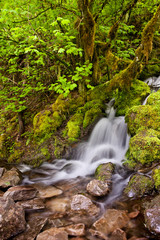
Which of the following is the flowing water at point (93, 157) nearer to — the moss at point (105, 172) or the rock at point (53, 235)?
the moss at point (105, 172)

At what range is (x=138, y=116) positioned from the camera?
16.2ft

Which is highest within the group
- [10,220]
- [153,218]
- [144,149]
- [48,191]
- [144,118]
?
[144,118]

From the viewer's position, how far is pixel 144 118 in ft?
15.9

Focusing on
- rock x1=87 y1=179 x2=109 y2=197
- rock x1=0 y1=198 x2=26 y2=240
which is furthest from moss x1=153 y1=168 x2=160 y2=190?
rock x1=0 y1=198 x2=26 y2=240

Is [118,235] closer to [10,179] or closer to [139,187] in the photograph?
[139,187]

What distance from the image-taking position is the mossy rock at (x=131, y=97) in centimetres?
637

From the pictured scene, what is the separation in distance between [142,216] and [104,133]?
11.2 ft

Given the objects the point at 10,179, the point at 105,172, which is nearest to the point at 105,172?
the point at 105,172

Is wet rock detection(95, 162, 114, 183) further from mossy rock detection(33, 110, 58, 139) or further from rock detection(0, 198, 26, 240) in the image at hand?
mossy rock detection(33, 110, 58, 139)

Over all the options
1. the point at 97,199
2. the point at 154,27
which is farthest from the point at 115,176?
the point at 154,27

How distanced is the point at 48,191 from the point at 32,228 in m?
1.43

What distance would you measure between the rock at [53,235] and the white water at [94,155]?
2214 millimetres

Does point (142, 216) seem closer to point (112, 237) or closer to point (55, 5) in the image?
point (112, 237)

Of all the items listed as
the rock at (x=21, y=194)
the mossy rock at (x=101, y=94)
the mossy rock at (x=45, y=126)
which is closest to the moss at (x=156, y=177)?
the rock at (x=21, y=194)
